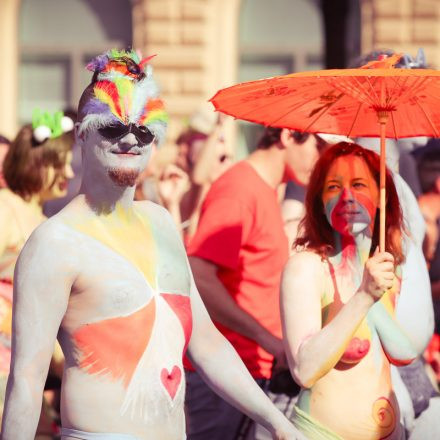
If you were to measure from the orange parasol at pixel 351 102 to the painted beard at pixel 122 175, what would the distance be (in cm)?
75

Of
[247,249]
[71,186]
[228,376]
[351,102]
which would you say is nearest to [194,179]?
[71,186]

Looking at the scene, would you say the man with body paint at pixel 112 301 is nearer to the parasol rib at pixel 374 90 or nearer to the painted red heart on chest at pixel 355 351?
the painted red heart on chest at pixel 355 351

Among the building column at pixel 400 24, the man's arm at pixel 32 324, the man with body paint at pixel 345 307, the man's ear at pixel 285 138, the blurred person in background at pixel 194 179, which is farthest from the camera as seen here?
the building column at pixel 400 24

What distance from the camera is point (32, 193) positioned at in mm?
7059

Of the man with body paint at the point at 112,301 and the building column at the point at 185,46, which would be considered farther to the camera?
the building column at the point at 185,46

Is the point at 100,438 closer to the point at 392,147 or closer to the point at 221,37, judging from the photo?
the point at 392,147

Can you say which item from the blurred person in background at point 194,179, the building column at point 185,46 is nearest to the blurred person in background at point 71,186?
the blurred person in background at point 194,179

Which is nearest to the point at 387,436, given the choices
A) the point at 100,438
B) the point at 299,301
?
the point at 299,301

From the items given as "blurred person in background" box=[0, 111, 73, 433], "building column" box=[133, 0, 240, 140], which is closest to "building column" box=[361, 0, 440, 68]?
"building column" box=[133, 0, 240, 140]

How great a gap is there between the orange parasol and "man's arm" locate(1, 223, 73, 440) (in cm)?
110

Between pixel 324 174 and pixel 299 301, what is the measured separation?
1.58 ft

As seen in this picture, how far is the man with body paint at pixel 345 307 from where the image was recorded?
4.92 metres

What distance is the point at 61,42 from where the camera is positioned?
→ 63.2 ft

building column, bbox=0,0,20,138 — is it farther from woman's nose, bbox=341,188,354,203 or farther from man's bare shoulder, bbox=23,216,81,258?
man's bare shoulder, bbox=23,216,81,258
